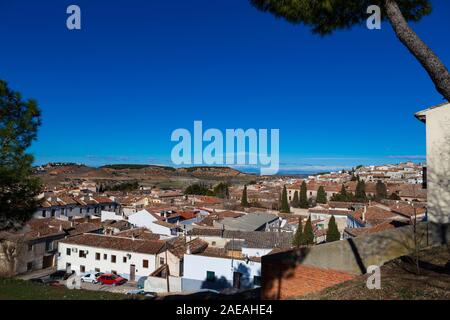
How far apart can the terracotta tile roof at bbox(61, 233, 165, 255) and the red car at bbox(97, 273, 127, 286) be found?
7.36 ft

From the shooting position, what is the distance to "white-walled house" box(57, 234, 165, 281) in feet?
95.0

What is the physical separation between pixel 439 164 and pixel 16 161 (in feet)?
41.6

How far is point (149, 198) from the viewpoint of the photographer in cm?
6612

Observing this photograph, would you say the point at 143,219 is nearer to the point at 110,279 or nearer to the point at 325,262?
the point at 110,279

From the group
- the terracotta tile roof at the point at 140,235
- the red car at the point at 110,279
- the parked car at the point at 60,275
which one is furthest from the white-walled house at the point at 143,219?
the red car at the point at 110,279

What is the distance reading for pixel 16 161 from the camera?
1176 centimetres

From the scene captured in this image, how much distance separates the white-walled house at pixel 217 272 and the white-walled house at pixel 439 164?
50.3ft

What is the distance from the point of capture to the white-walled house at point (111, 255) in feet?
95.0

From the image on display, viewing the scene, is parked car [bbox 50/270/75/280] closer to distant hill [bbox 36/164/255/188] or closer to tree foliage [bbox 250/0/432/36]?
tree foliage [bbox 250/0/432/36]

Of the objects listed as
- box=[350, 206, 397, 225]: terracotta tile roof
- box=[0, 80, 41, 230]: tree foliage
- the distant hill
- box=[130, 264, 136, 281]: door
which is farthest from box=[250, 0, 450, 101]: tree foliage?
the distant hill

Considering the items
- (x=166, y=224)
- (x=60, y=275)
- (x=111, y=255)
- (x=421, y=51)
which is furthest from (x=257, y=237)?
(x=421, y=51)

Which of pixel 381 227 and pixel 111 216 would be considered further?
pixel 111 216

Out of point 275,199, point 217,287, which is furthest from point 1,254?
point 275,199

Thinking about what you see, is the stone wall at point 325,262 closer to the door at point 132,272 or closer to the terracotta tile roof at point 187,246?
the terracotta tile roof at point 187,246
